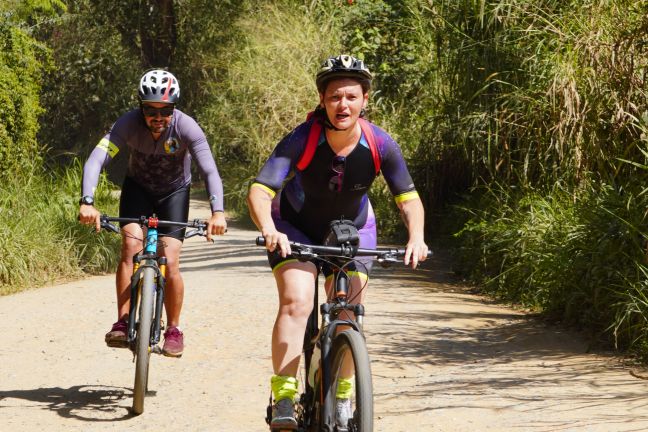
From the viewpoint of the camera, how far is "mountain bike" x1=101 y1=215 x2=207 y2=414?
20.4ft

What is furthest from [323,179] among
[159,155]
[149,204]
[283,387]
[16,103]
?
[16,103]

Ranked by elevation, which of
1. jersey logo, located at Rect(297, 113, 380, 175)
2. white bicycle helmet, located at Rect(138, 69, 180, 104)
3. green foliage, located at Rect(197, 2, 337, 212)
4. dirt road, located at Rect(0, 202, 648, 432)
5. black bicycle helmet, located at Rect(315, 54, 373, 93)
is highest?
green foliage, located at Rect(197, 2, 337, 212)

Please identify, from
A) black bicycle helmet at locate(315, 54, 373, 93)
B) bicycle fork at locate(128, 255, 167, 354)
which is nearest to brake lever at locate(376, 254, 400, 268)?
black bicycle helmet at locate(315, 54, 373, 93)

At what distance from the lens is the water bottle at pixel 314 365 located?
15.5 feet

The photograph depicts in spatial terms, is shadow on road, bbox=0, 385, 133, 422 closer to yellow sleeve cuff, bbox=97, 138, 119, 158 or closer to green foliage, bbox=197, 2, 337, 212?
yellow sleeve cuff, bbox=97, 138, 119, 158

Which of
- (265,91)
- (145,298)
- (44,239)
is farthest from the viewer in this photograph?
(265,91)

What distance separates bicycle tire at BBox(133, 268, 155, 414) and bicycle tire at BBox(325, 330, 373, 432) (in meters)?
1.94

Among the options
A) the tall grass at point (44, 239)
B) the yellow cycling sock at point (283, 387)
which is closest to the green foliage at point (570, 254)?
the yellow cycling sock at point (283, 387)

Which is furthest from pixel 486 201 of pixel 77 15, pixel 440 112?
pixel 77 15

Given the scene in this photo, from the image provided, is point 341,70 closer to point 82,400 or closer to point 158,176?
point 158,176

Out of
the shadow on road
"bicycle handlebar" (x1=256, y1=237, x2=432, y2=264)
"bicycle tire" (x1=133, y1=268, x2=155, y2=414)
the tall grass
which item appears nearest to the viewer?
"bicycle handlebar" (x1=256, y1=237, x2=432, y2=264)

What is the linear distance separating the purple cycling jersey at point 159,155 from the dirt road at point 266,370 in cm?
122

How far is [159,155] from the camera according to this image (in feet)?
22.7

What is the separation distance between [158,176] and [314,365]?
254 centimetres
